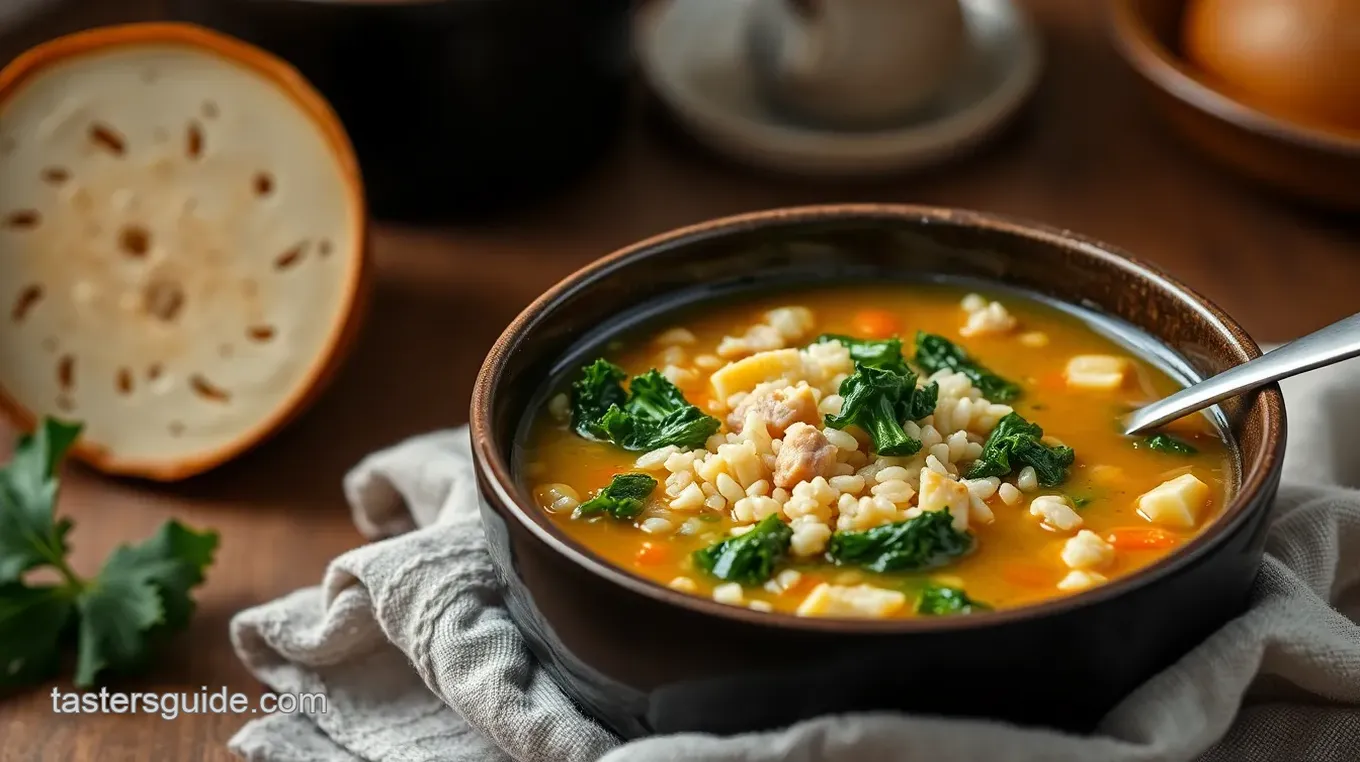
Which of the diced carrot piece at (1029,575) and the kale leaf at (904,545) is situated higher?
the kale leaf at (904,545)

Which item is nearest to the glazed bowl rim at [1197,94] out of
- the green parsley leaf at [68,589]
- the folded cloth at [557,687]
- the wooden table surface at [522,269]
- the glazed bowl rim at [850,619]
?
the wooden table surface at [522,269]

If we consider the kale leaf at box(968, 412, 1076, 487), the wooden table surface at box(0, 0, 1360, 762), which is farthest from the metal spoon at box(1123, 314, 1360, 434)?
the wooden table surface at box(0, 0, 1360, 762)

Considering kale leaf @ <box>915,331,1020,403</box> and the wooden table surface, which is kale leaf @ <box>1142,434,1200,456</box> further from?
the wooden table surface

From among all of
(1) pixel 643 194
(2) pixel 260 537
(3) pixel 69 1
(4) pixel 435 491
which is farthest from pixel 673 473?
(3) pixel 69 1

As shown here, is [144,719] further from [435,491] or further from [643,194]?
[643,194]

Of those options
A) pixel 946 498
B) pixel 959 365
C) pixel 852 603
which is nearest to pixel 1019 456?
pixel 946 498

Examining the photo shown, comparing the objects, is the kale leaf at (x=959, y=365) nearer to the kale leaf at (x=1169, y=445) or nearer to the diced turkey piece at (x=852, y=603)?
the kale leaf at (x=1169, y=445)
